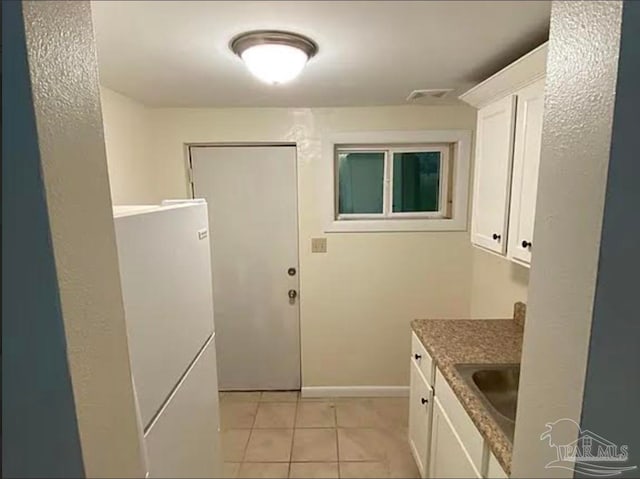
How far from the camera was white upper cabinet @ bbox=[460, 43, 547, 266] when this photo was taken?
1395 mm

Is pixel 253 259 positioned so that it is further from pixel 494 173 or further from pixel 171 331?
pixel 494 173

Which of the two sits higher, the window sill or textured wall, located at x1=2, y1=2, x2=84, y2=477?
textured wall, located at x1=2, y1=2, x2=84, y2=477

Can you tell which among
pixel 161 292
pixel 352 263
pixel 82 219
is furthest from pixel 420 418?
pixel 82 219

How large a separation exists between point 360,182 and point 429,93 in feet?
2.72

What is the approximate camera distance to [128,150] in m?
2.27

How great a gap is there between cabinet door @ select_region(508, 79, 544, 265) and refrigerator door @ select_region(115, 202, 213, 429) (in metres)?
1.31

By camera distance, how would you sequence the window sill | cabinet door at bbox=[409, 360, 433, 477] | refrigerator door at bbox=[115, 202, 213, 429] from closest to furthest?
refrigerator door at bbox=[115, 202, 213, 429] → cabinet door at bbox=[409, 360, 433, 477] → the window sill

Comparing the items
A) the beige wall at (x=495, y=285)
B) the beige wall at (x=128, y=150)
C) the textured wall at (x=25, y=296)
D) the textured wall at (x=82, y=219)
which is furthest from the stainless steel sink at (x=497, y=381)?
the beige wall at (x=128, y=150)

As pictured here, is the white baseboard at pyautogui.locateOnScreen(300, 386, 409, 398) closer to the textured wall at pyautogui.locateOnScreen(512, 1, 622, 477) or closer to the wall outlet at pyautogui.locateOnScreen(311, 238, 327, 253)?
the wall outlet at pyautogui.locateOnScreen(311, 238, 327, 253)

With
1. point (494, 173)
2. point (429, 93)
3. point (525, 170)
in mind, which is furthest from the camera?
point (429, 93)

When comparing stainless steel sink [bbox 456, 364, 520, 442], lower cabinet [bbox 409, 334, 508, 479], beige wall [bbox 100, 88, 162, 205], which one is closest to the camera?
lower cabinet [bbox 409, 334, 508, 479]

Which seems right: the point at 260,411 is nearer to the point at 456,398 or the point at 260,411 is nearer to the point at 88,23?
the point at 456,398

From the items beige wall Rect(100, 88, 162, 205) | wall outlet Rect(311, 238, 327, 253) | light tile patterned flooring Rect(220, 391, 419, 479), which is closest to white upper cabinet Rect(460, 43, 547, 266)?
wall outlet Rect(311, 238, 327, 253)

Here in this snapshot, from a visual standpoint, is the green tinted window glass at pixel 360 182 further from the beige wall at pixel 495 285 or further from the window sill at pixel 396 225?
the beige wall at pixel 495 285
